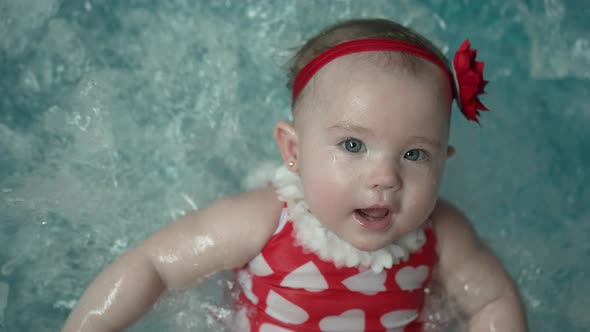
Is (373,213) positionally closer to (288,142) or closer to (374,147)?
(374,147)

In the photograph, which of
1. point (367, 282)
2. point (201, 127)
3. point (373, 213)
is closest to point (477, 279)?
point (367, 282)

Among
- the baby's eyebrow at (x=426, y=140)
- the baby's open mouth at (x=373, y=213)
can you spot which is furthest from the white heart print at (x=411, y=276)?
the baby's eyebrow at (x=426, y=140)

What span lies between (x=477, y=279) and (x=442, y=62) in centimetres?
54

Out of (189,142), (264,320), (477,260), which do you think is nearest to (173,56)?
(189,142)

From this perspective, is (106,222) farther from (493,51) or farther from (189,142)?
(493,51)

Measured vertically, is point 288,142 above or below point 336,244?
above

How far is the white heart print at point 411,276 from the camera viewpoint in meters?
1.66

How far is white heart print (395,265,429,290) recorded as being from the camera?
5.45ft

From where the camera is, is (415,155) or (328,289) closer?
(415,155)

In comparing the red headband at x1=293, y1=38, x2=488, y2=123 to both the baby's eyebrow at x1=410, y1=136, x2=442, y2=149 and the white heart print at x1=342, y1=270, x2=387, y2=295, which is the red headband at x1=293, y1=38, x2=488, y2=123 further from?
the white heart print at x1=342, y1=270, x2=387, y2=295

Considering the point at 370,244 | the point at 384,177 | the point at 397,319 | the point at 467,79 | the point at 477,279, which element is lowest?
the point at 397,319

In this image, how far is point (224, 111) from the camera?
Result: 2.51 metres

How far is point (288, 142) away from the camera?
1638 mm

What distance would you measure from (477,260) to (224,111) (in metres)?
1.12
